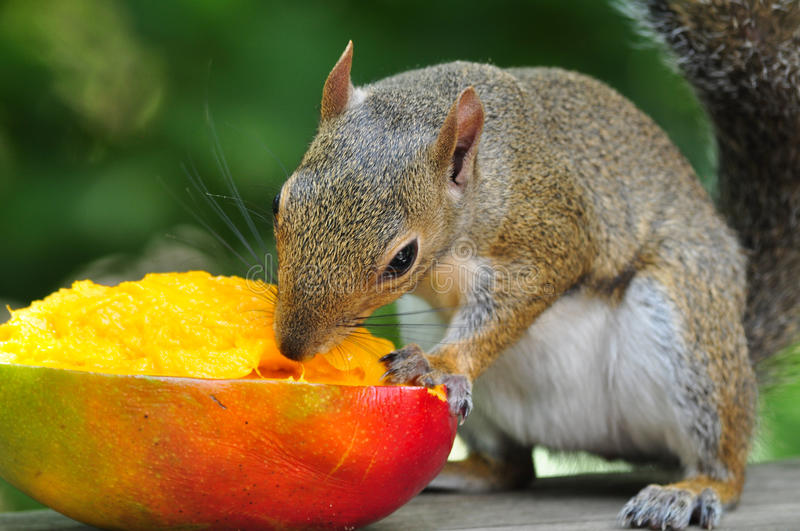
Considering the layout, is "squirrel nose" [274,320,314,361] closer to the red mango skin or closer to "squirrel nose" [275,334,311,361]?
"squirrel nose" [275,334,311,361]

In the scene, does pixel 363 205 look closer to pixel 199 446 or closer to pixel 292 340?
pixel 292 340

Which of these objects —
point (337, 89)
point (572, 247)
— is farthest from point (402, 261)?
point (572, 247)

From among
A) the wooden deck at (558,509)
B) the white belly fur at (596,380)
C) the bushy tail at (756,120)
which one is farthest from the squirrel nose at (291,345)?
the bushy tail at (756,120)

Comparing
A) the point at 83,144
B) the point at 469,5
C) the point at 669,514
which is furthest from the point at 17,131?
the point at 669,514

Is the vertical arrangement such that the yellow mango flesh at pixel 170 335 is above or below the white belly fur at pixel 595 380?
above

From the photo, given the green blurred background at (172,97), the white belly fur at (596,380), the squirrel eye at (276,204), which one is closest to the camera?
the squirrel eye at (276,204)

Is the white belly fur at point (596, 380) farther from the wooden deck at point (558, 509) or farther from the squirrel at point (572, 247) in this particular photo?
the wooden deck at point (558, 509)

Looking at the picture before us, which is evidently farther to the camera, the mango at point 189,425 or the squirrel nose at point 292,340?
the squirrel nose at point 292,340
